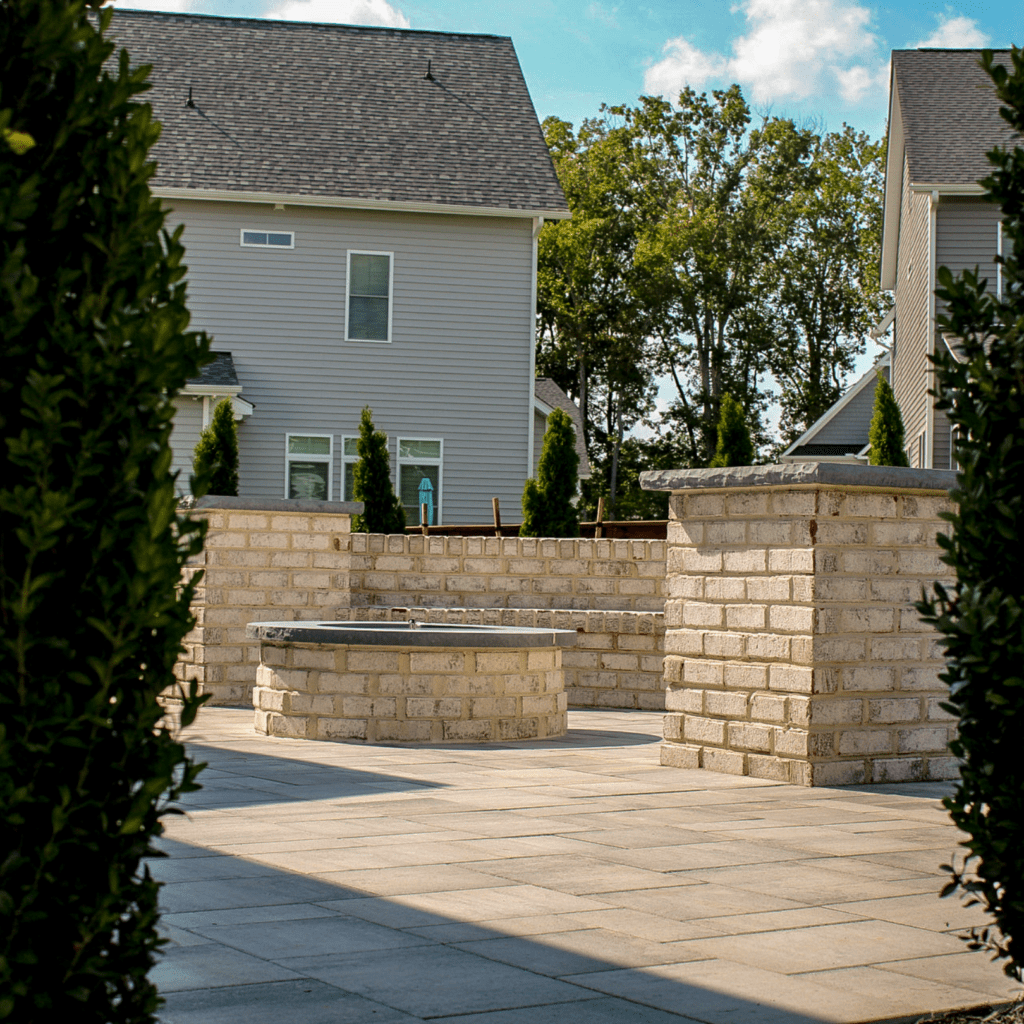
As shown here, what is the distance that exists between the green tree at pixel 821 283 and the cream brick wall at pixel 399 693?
35.2 meters

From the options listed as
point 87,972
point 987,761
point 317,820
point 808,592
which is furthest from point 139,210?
point 808,592

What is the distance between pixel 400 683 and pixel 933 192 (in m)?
13.1

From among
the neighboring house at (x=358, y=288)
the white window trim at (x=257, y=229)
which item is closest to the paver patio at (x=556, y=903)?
the neighboring house at (x=358, y=288)

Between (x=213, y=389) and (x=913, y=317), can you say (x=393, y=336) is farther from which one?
(x=913, y=317)

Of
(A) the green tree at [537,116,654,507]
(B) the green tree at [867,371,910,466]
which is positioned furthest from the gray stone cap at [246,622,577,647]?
(A) the green tree at [537,116,654,507]

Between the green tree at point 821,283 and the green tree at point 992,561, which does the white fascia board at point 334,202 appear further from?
Answer: the green tree at point 821,283

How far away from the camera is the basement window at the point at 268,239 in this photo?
2012cm

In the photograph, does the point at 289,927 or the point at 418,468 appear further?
the point at 418,468

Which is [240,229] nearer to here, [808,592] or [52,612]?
[808,592]

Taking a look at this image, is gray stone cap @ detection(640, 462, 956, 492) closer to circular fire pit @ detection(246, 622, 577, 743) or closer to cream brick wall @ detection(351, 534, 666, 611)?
circular fire pit @ detection(246, 622, 577, 743)

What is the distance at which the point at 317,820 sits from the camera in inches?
248

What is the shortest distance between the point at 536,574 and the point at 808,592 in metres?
6.15

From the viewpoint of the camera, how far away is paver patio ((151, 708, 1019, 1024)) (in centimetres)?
351

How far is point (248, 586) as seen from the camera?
12.8m
